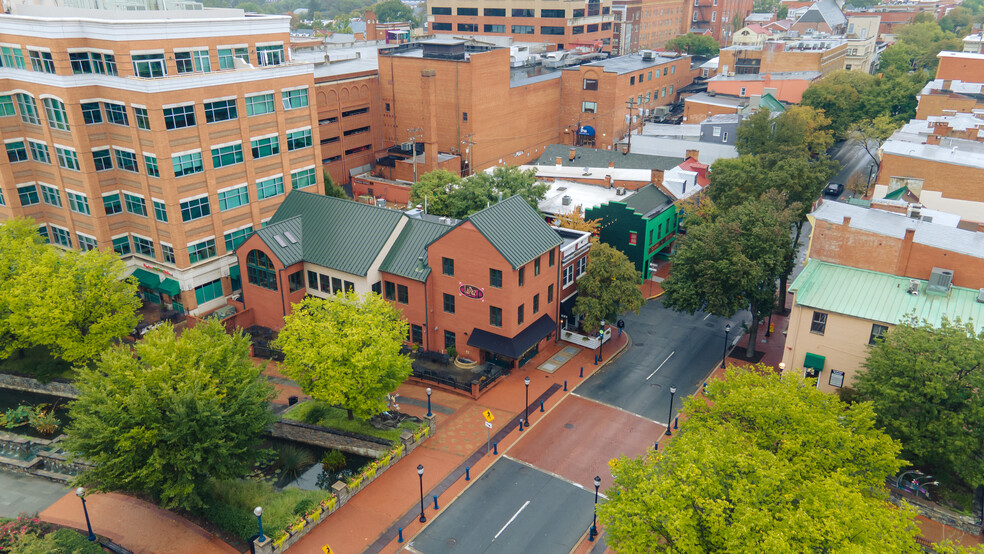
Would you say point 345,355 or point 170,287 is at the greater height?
point 345,355

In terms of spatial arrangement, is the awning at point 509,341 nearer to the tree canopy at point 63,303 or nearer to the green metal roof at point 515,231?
the green metal roof at point 515,231

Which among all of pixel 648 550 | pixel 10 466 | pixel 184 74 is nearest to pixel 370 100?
pixel 184 74

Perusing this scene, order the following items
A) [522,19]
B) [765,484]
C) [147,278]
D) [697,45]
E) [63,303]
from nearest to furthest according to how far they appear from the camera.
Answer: [765,484], [63,303], [147,278], [522,19], [697,45]

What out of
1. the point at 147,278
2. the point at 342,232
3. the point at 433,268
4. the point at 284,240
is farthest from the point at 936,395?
the point at 147,278

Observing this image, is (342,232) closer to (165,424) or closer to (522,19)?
(165,424)

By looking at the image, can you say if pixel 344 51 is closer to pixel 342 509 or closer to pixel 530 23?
pixel 530 23

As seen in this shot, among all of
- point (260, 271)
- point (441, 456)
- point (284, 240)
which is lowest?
point (441, 456)

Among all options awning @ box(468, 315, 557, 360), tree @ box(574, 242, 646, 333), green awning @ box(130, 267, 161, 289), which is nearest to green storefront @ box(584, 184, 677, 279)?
tree @ box(574, 242, 646, 333)
